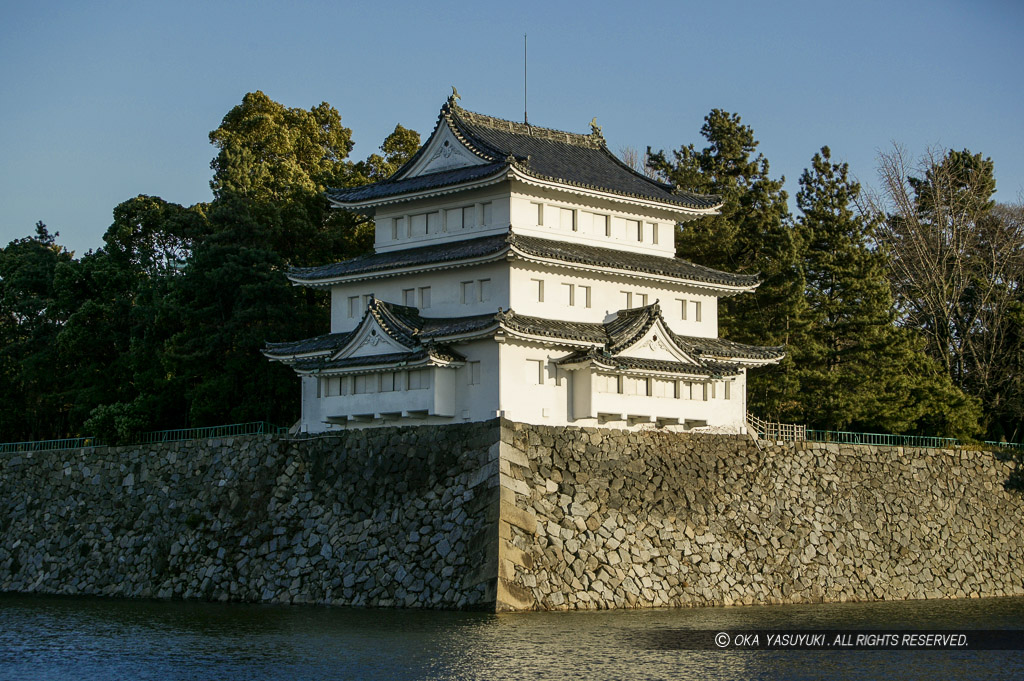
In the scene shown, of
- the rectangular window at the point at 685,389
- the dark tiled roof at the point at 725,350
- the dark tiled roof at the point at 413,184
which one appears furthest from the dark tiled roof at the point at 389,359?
the dark tiled roof at the point at 725,350

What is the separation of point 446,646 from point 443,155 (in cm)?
1817

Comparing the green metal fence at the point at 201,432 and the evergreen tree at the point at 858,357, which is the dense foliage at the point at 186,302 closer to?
the green metal fence at the point at 201,432

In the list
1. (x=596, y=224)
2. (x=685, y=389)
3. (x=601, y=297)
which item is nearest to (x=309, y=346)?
(x=601, y=297)

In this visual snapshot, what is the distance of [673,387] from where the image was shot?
4191cm

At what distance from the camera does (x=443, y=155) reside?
1732 inches

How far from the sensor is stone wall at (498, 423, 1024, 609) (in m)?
37.4

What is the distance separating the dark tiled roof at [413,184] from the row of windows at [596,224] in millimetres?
1979

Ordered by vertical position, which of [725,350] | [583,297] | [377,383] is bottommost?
[377,383]

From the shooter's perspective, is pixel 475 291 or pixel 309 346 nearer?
pixel 475 291

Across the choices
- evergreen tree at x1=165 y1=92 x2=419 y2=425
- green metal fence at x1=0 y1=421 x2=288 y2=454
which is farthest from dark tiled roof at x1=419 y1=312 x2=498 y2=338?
evergreen tree at x1=165 y1=92 x2=419 y2=425

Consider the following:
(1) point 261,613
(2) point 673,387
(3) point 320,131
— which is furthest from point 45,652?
(3) point 320,131

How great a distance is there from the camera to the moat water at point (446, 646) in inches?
1118

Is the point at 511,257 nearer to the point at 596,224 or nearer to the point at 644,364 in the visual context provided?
the point at 596,224

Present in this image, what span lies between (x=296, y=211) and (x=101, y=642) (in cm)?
2457
